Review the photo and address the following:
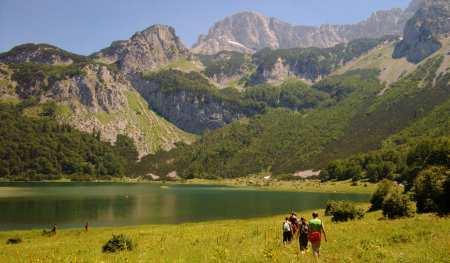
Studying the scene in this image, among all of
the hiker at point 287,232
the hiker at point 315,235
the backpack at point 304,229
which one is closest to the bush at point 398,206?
the hiker at point 287,232

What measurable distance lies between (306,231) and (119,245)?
1686cm

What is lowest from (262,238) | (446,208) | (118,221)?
(118,221)

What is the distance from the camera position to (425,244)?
2795 centimetres

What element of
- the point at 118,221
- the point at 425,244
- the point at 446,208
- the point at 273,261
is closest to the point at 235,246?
the point at 273,261

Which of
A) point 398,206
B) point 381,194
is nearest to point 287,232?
point 398,206

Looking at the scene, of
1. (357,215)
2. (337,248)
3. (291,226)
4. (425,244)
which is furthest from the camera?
(357,215)

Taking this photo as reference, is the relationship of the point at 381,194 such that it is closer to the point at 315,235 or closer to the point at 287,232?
the point at 287,232

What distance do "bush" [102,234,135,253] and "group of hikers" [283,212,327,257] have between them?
44.3 ft

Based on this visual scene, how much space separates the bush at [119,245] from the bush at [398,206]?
3165 centimetres

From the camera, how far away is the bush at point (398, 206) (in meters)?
52.6

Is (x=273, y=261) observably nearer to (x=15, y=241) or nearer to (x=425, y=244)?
(x=425, y=244)

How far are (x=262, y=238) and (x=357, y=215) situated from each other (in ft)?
77.4

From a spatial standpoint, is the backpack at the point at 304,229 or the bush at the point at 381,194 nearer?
the backpack at the point at 304,229

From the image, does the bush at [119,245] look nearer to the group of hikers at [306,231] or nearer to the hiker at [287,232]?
the hiker at [287,232]
